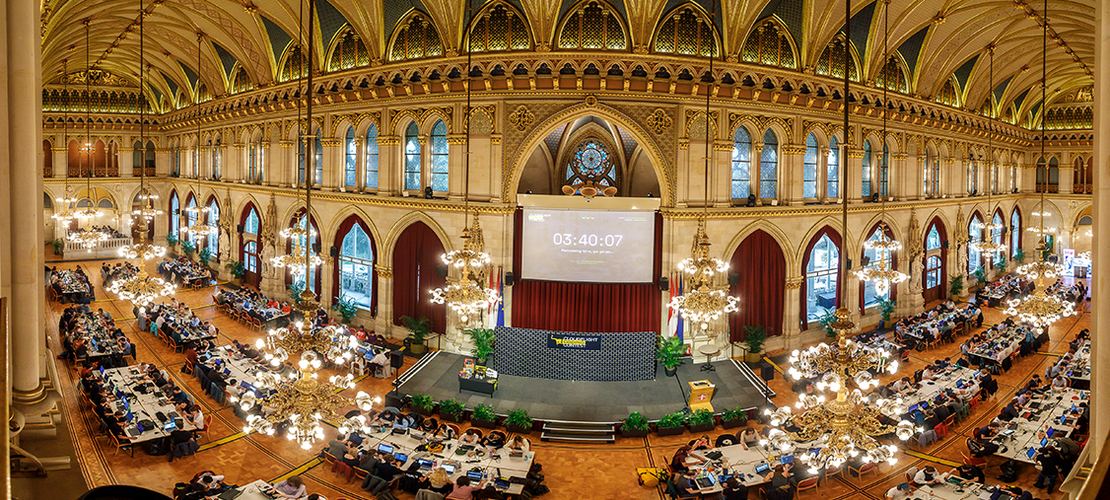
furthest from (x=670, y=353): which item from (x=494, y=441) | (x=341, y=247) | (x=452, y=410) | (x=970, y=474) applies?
(x=341, y=247)

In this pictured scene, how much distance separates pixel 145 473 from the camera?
1042cm

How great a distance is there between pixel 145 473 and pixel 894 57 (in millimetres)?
24039

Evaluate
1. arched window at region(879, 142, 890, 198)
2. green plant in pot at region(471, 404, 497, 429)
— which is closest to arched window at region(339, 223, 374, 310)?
green plant in pot at region(471, 404, 497, 429)

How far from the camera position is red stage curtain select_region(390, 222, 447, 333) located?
17188 mm

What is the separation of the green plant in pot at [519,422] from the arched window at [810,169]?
11.5 metres

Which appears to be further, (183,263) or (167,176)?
(167,176)

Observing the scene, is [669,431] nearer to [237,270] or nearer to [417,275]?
[417,275]

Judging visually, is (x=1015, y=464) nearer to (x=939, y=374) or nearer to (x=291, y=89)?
(x=939, y=374)

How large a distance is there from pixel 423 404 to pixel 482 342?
2.91 meters

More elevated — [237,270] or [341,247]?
[341,247]

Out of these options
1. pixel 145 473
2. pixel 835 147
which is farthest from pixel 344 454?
pixel 835 147

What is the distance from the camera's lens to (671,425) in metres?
12.7

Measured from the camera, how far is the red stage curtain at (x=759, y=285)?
1712cm

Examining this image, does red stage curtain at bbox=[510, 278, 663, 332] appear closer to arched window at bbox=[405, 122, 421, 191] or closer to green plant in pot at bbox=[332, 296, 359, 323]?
arched window at bbox=[405, 122, 421, 191]
